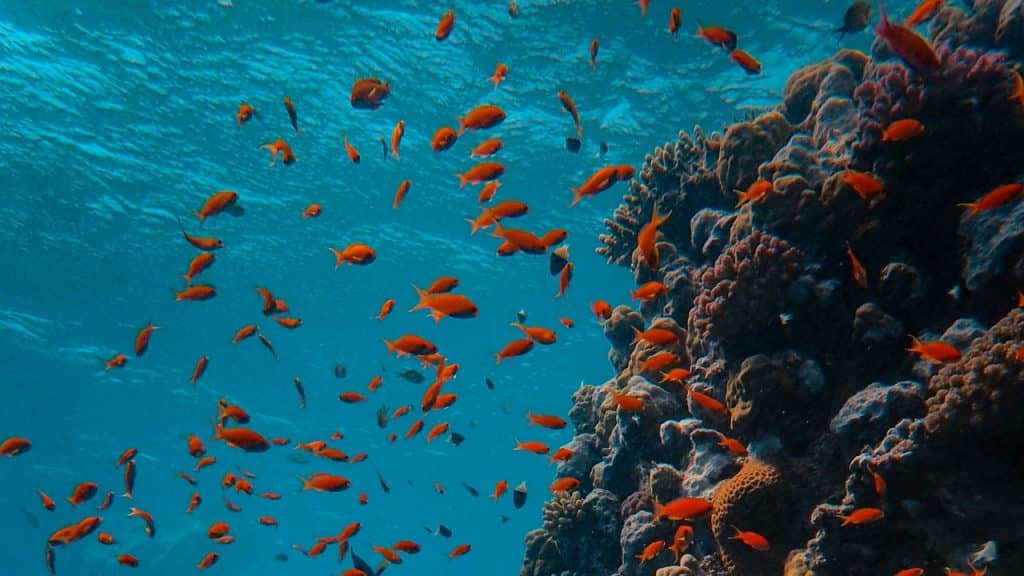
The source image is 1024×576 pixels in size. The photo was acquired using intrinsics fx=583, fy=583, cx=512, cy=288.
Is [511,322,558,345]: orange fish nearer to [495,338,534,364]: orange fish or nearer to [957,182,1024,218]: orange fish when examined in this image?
[495,338,534,364]: orange fish

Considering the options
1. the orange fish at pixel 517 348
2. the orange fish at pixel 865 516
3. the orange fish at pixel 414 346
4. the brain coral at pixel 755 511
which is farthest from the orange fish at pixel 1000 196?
the orange fish at pixel 414 346

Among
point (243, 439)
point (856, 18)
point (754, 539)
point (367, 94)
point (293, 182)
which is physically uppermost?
point (293, 182)

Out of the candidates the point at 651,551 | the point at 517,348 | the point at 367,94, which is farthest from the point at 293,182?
the point at 651,551

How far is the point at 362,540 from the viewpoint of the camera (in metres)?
77.2

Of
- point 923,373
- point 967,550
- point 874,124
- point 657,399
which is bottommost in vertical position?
point 967,550

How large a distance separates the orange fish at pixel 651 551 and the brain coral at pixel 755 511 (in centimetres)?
101

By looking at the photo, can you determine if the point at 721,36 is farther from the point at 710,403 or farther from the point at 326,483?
the point at 326,483

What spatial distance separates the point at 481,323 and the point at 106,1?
808 inches

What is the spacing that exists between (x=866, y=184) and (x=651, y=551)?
397 cm

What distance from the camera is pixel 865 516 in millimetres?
4113

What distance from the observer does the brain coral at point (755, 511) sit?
4.80m

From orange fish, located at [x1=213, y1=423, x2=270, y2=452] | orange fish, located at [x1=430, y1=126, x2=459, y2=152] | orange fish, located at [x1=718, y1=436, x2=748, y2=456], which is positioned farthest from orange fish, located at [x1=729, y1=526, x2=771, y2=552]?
orange fish, located at [x1=213, y1=423, x2=270, y2=452]

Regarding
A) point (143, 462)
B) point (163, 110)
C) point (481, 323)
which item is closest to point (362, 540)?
point (143, 462)

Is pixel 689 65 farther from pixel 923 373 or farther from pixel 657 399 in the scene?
pixel 923 373
